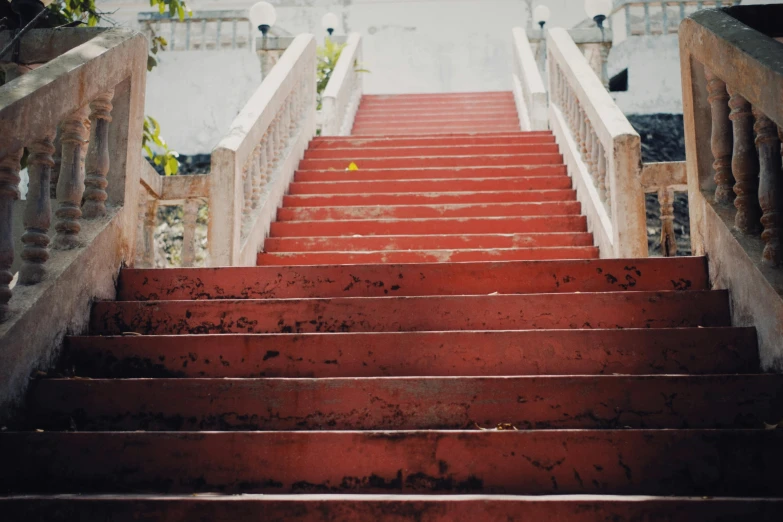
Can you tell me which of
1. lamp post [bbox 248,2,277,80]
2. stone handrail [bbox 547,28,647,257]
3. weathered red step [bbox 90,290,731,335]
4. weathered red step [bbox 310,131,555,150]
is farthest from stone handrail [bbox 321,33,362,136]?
weathered red step [bbox 90,290,731,335]

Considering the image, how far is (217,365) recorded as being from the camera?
9.07ft

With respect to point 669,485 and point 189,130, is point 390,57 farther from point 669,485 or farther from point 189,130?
point 669,485

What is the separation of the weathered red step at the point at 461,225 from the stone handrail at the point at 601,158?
22 cm

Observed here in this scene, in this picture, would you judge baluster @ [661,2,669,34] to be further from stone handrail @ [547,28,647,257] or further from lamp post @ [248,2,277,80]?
lamp post @ [248,2,277,80]

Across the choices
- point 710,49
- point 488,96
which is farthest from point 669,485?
point 488,96

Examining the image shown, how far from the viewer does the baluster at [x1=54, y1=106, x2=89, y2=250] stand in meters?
3.04

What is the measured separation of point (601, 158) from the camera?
16.9ft

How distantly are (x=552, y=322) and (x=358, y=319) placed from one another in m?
0.82

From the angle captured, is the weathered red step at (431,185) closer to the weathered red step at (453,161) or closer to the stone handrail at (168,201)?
the weathered red step at (453,161)

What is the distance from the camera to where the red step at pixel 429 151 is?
7152mm

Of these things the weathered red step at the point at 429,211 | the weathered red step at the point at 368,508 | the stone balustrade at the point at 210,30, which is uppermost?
the stone balustrade at the point at 210,30

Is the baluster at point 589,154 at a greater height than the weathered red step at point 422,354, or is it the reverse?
the baluster at point 589,154

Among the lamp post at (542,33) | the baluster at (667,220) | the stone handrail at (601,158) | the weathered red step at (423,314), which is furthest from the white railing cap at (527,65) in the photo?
the weathered red step at (423,314)

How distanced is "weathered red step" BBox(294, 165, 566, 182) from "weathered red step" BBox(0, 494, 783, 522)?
15.6 feet
